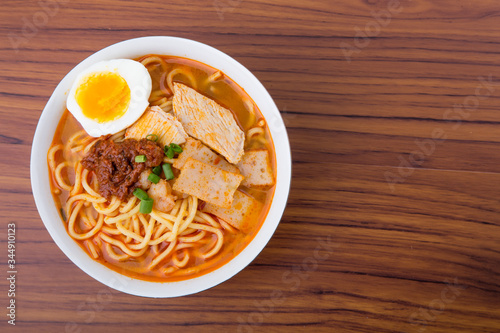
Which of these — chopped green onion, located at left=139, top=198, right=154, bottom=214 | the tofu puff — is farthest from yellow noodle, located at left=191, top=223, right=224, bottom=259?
chopped green onion, located at left=139, top=198, right=154, bottom=214

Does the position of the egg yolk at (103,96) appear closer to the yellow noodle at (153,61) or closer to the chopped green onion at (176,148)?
the yellow noodle at (153,61)

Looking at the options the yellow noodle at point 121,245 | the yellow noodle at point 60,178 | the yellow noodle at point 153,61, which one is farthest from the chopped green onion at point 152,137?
the yellow noodle at point 121,245

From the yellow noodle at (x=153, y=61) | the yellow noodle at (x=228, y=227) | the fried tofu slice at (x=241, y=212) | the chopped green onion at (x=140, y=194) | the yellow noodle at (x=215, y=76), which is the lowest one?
the chopped green onion at (x=140, y=194)

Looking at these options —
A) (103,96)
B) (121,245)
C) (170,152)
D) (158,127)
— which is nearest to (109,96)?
(103,96)

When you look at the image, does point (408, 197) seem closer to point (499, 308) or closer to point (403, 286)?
point (403, 286)

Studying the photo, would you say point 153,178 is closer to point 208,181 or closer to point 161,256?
point 208,181

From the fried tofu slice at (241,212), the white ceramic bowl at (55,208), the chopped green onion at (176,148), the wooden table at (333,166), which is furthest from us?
the wooden table at (333,166)
